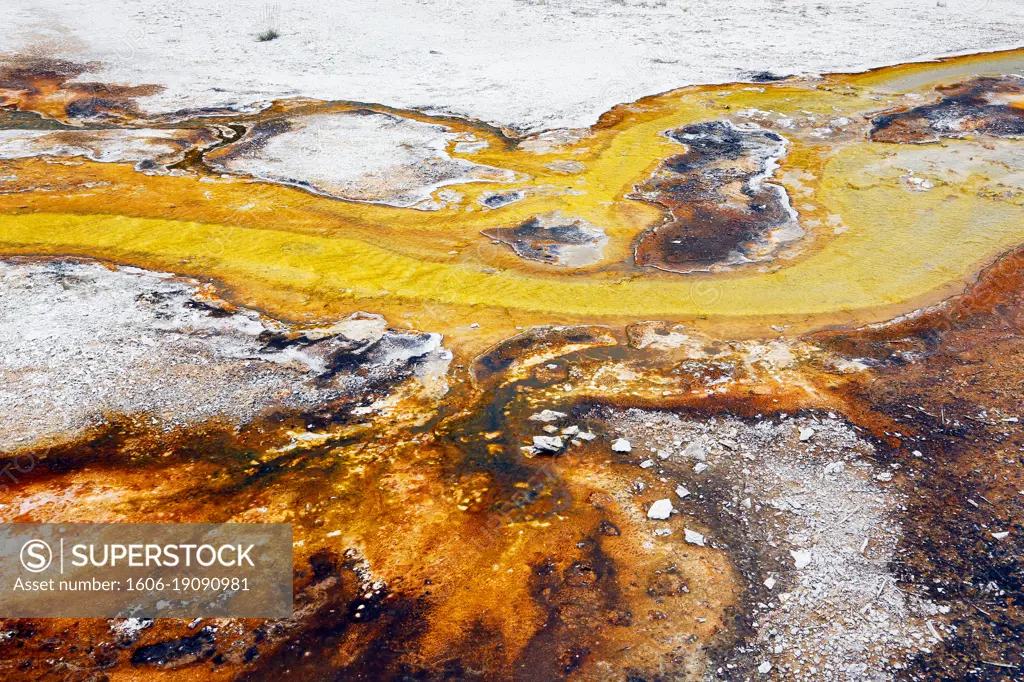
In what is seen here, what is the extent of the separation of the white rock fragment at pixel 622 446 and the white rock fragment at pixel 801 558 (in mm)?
1720

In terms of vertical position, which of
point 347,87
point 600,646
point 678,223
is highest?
point 347,87

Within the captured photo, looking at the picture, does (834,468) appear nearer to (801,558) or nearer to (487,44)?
(801,558)

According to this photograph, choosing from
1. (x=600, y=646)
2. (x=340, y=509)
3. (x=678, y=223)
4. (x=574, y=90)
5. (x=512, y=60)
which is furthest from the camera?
(x=512, y=60)

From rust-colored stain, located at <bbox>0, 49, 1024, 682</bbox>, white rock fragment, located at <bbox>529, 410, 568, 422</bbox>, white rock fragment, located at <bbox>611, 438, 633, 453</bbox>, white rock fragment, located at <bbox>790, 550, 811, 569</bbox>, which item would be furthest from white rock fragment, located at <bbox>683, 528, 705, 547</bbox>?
white rock fragment, located at <bbox>529, 410, 568, 422</bbox>

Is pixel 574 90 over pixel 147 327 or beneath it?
over

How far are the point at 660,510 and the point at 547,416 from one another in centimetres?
169

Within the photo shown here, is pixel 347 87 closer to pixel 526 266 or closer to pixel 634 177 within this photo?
pixel 634 177

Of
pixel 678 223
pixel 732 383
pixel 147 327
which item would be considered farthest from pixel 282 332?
pixel 678 223

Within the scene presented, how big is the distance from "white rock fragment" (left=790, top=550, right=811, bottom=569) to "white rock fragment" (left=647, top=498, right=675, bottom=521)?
103 centimetres

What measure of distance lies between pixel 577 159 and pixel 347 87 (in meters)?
6.32

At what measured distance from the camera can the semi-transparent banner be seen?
553 centimetres

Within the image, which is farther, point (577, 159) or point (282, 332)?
point (577, 159)

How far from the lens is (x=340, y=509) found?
21.1 feet

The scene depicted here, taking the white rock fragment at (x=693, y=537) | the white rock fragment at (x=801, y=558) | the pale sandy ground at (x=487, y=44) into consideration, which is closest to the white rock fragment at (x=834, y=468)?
the white rock fragment at (x=801, y=558)
